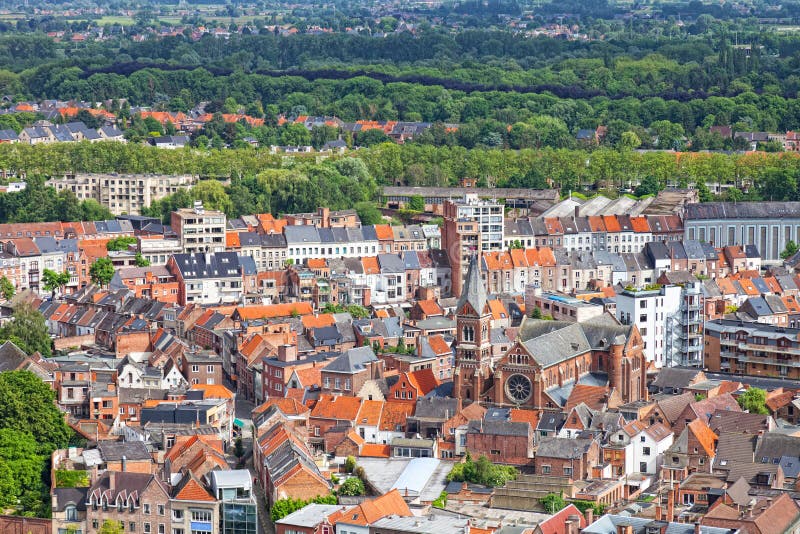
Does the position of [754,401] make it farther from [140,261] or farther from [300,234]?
[140,261]

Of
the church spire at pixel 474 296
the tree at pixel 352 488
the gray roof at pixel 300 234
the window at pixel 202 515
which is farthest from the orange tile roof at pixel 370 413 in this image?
the gray roof at pixel 300 234

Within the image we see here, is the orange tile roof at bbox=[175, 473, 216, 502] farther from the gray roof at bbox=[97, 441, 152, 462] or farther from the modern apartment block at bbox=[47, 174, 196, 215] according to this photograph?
the modern apartment block at bbox=[47, 174, 196, 215]

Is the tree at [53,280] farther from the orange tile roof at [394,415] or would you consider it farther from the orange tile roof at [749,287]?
the orange tile roof at [749,287]

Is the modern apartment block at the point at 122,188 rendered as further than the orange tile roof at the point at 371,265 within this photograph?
Yes

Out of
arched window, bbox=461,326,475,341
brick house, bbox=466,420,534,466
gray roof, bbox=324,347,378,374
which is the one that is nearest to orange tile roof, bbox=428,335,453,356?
gray roof, bbox=324,347,378,374

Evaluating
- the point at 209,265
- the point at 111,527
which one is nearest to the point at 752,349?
the point at 209,265
